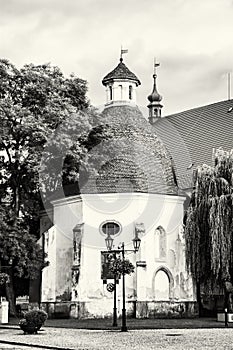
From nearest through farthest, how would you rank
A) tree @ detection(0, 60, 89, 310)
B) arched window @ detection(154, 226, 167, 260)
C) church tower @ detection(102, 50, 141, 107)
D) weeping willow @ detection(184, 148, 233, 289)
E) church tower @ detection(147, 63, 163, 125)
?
weeping willow @ detection(184, 148, 233, 289) → tree @ detection(0, 60, 89, 310) → arched window @ detection(154, 226, 167, 260) → church tower @ detection(102, 50, 141, 107) → church tower @ detection(147, 63, 163, 125)

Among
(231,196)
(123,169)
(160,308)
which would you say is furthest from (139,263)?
(231,196)

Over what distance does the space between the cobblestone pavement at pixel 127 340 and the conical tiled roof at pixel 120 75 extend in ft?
83.5

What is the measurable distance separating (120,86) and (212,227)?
18.2 metres

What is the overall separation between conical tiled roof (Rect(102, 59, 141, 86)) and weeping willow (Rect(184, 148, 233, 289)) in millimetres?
15633

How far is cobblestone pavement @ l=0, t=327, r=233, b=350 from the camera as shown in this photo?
2017 cm

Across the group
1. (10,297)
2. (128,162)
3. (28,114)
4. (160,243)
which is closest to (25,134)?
(28,114)

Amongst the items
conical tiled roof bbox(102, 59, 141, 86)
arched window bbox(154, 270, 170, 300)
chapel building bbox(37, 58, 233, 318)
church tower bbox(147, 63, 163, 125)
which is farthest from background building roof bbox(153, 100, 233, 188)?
church tower bbox(147, 63, 163, 125)

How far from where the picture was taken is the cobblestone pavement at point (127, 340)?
66.2 ft

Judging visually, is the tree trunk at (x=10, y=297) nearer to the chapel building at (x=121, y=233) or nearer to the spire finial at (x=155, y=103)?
the chapel building at (x=121, y=233)

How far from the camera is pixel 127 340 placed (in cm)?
2291

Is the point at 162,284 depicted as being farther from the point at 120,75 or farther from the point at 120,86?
the point at 120,75

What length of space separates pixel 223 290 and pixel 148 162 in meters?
11.7

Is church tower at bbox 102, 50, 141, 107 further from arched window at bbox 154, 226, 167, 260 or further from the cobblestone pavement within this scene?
the cobblestone pavement

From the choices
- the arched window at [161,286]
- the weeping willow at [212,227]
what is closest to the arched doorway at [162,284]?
the arched window at [161,286]
